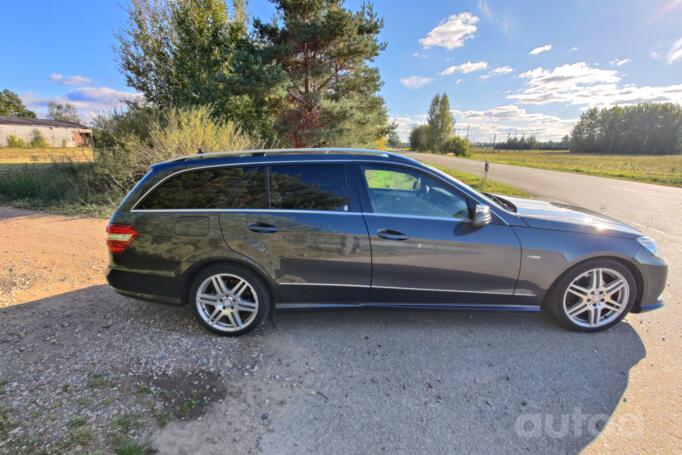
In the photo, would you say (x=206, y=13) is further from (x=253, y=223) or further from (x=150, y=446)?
(x=150, y=446)

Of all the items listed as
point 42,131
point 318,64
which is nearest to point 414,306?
point 318,64

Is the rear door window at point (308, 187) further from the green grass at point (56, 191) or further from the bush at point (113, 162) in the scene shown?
the bush at point (113, 162)

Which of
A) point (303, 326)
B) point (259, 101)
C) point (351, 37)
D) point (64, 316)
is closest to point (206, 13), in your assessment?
point (259, 101)

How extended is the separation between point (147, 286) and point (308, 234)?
63.9 inches

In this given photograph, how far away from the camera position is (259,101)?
1280cm

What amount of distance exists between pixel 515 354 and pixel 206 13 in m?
17.0

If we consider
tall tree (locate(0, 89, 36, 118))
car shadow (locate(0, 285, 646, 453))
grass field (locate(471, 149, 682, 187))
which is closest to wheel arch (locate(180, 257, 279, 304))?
car shadow (locate(0, 285, 646, 453))

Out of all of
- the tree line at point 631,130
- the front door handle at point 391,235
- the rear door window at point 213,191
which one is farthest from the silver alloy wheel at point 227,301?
the tree line at point 631,130

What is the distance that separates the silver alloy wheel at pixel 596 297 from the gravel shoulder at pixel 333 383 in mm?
189

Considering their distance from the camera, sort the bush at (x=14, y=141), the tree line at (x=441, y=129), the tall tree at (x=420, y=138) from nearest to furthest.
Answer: the bush at (x=14, y=141) → the tree line at (x=441, y=129) → the tall tree at (x=420, y=138)

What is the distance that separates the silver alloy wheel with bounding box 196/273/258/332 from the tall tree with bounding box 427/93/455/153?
68.3 meters

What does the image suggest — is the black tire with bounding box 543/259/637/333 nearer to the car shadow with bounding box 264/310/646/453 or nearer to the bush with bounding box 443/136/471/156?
the car shadow with bounding box 264/310/646/453

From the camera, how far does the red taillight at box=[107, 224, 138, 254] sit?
9.64 ft

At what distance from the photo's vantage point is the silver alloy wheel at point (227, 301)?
2975 millimetres
